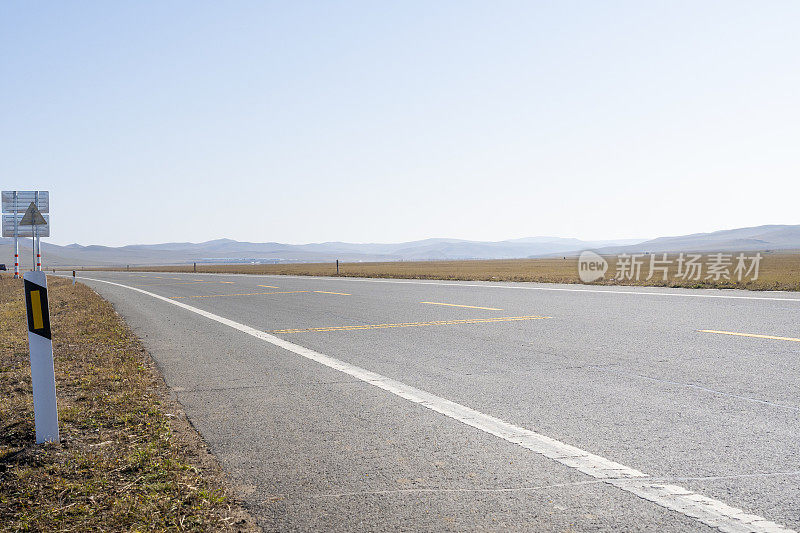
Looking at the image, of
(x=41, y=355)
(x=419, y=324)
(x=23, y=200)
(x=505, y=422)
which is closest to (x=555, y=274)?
(x=419, y=324)

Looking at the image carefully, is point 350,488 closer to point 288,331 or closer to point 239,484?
point 239,484

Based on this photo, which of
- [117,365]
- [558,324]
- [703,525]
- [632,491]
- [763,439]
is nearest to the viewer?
[703,525]

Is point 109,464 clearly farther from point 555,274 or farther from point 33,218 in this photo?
point 555,274

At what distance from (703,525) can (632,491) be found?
46cm

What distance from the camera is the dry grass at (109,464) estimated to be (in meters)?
3.19

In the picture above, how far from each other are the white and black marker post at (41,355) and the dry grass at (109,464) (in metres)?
0.17

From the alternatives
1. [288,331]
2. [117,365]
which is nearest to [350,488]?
[117,365]

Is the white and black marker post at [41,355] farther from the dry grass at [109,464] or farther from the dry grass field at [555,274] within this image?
the dry grass field at [555,274]

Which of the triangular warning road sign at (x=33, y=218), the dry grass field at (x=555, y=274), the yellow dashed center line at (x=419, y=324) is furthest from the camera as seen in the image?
the dry grass field at (x=555, y=274)

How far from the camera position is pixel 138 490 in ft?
11.6

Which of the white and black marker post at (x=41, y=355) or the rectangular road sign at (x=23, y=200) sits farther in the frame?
the rectangular road sign at (x=23, y=200)

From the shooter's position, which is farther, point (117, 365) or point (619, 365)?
point (117, 365)

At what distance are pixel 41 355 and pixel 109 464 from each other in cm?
112

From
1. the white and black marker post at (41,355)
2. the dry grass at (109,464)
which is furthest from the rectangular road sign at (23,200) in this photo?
the white and black marker post at (41,355)
